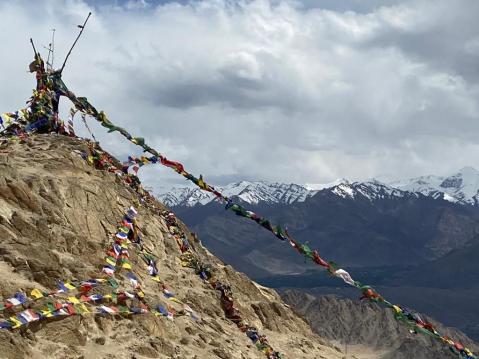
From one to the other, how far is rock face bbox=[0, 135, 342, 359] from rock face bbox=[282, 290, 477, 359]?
11910cm

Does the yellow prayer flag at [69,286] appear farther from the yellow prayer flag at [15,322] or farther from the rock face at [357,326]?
the rock face at [357,326]

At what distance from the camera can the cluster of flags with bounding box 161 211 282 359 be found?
30.8 metres

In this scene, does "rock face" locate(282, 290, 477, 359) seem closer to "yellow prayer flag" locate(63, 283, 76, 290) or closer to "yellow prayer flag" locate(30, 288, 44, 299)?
"yellow prayer flag" locate(63, 283, 76, 290)

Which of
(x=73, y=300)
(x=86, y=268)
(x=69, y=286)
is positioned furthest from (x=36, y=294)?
(x=86, y=268)

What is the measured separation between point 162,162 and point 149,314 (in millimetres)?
11158

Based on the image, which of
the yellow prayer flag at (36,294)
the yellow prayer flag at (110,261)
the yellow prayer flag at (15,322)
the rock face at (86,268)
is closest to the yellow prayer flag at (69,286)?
the rock face at (86,268)

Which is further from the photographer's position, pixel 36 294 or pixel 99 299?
pixel 99 299

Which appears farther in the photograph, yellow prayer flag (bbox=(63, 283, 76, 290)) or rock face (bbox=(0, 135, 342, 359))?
yellow prayer flag (bbox=(63, 283, 76, 290))

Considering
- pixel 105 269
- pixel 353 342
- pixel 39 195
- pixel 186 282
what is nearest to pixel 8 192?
pixel 39 195

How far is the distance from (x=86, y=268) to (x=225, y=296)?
1233 cm

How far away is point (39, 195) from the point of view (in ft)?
91.8

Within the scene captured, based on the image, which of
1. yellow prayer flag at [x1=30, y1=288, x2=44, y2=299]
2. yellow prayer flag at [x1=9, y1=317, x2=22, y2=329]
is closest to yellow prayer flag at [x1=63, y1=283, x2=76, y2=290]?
A: yellow prayer flag at [x1=30, y1=288, x2=44, y2=299]

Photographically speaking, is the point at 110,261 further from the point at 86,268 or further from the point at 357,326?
the point at 357,326

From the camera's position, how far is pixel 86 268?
2364cm
